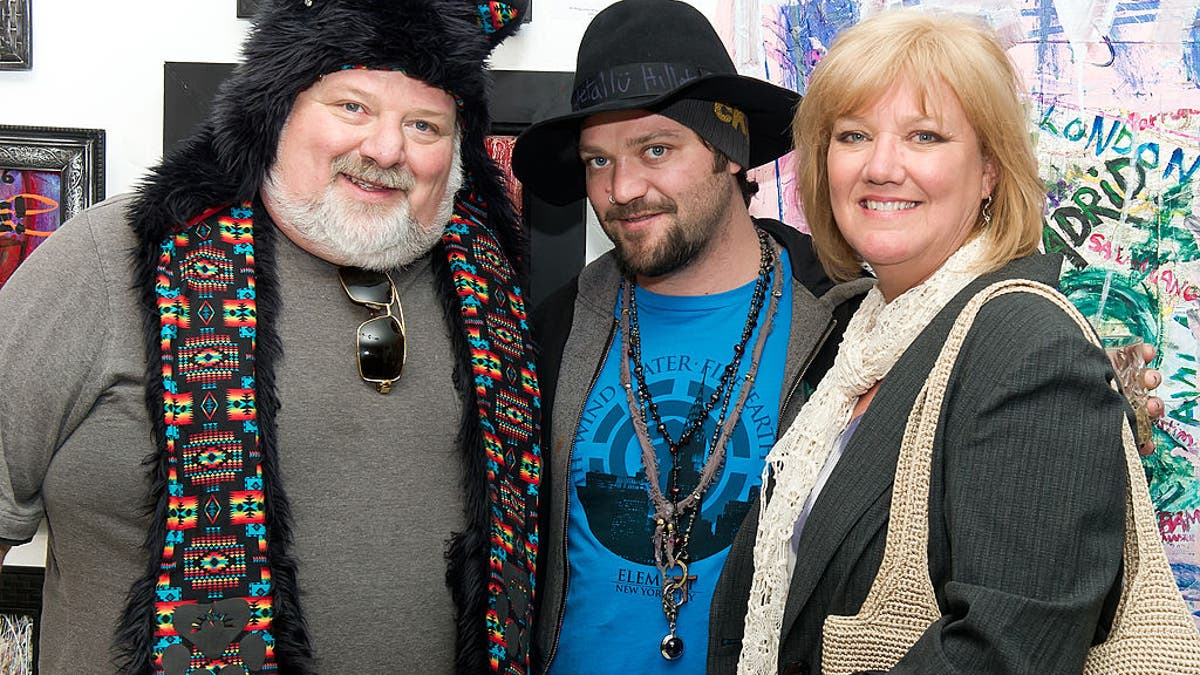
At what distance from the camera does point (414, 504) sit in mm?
2000

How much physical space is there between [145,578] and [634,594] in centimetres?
89

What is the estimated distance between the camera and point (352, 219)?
2.00m

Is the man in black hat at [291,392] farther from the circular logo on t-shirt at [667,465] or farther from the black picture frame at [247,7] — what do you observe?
the black picture frame at [247,7]

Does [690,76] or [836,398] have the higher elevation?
[690,76]

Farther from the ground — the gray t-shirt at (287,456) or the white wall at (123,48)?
the white wall at (123,48)

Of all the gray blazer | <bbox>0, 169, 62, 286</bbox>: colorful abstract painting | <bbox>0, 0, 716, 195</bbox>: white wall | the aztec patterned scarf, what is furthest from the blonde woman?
<bbox>0, 169, 62, 286</bbox>: colorful abstract painting

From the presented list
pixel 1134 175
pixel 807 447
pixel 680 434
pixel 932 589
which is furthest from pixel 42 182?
pixel 1134 175

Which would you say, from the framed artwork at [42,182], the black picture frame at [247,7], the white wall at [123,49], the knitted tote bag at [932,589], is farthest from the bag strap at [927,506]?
the framed artwork at [42,182]

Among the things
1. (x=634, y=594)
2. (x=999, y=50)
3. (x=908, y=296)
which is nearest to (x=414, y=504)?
(x=634, y=594)

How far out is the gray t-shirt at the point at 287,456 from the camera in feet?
5.89

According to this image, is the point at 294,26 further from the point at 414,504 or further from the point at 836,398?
the point at 836,398

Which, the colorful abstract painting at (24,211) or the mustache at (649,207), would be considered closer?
the mustache at (649,207)

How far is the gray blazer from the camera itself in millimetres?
1285

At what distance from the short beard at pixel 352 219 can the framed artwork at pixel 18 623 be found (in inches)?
48.4
